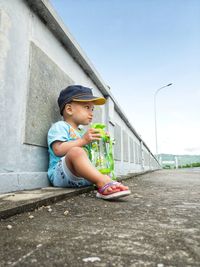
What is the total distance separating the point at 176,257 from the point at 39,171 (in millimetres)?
2029

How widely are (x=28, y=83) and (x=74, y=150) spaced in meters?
0.86

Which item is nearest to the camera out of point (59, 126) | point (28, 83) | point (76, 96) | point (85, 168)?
point (85, 168)

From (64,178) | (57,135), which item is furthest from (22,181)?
(57,135)

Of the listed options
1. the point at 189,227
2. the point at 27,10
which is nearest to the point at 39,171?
the point at 27,10

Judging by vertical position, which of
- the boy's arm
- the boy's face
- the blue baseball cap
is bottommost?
the boy's arm

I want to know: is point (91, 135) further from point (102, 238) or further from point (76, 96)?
point (102, 238)

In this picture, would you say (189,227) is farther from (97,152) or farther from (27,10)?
(27,10)

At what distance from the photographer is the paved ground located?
2.50ft

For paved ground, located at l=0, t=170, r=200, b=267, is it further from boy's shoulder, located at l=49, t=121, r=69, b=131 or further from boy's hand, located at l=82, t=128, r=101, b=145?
boy's shoulder, located at l=49, t=121, r=69, b=131

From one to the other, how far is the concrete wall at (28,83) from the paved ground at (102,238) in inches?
32.4

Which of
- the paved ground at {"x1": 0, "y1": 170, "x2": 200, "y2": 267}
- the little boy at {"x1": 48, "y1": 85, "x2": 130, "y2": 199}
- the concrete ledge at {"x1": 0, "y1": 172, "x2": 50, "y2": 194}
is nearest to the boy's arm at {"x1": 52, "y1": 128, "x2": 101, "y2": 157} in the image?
the little boy at {"x1": 48, "y1": 85, "x2": 130, "y2": 199}

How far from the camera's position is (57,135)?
2.47 m

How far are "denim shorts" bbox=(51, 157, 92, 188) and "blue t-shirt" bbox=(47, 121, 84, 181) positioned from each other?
136mm

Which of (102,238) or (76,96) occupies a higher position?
(76,96)
